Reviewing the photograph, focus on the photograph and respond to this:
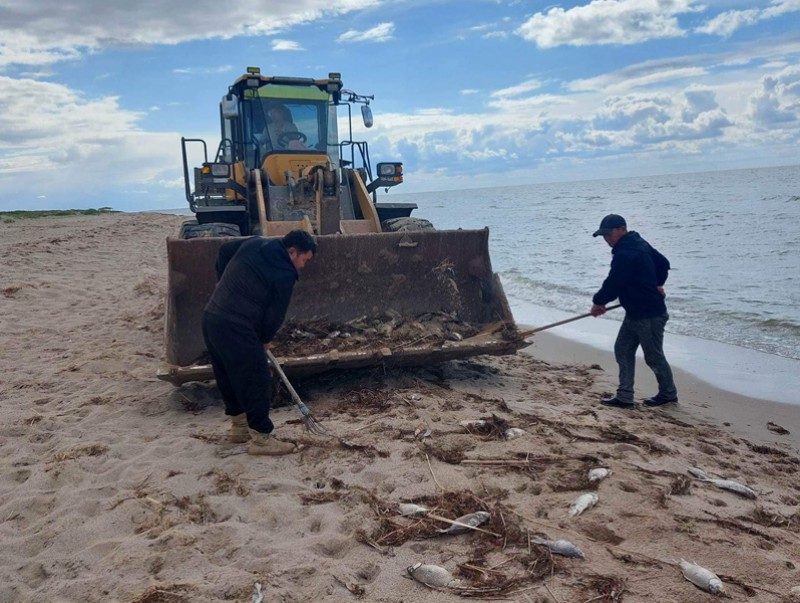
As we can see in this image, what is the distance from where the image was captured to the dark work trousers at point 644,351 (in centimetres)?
636

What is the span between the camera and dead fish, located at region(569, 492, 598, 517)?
387cm

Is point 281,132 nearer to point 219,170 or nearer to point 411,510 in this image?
point 219,170

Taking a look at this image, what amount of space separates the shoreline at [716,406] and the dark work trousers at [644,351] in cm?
20

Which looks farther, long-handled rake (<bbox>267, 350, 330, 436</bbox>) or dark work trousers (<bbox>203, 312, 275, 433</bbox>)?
long-handled rake (<bbox>267, 350, 330, 436</bbox>)

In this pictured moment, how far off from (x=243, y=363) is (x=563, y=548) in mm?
2465

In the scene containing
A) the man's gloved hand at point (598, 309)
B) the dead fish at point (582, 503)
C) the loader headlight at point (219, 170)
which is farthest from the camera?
the loader headlight at point (219, 170)

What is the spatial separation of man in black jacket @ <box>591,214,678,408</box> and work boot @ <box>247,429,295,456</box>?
311 cm

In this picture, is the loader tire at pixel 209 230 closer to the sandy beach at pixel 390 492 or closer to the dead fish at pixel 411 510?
the sandy beach at pixel 390 492

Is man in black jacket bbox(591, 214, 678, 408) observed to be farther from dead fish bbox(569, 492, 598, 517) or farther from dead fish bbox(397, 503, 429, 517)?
dead fish bbox(397, 503, 429, 517)

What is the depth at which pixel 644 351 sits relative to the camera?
6496mm

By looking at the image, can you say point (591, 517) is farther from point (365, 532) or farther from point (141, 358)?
point (141, 358)

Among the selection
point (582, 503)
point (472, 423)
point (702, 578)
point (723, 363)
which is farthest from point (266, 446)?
point (723, 363)

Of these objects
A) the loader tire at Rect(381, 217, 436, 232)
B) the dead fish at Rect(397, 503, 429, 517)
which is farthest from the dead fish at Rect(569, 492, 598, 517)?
the loader tire at Rect(381, 217, 436, 232)

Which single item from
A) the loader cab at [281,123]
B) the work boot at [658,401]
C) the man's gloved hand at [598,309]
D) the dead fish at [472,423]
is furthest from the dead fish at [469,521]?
the loader cab at [281,123]
